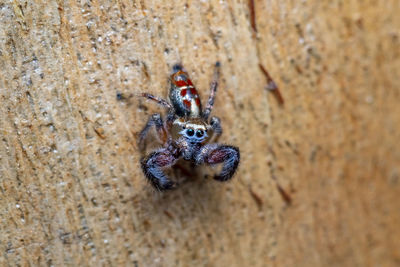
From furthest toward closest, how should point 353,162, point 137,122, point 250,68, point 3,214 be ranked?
point 353,162 < point 250,68 < point 137,122 < point 3,214

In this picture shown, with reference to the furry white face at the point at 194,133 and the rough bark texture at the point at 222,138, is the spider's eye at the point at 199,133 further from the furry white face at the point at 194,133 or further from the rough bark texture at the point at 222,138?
the rough bark texture at the point at 222,138

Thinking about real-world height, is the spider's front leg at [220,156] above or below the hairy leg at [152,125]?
below

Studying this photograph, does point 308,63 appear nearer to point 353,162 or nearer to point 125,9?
point 353,162

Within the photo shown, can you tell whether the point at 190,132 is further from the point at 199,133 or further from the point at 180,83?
the point at 180,83

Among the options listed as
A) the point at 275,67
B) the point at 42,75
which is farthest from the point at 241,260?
the point at 42,75

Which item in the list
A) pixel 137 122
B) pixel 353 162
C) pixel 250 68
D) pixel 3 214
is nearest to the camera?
pixel 3 214

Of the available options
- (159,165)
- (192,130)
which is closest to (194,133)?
(192,130)

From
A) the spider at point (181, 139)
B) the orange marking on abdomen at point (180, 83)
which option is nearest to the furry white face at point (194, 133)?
the spider at point (181, 139)

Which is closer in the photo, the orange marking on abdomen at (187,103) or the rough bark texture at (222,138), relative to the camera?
the rough bark texture at (222,138)
